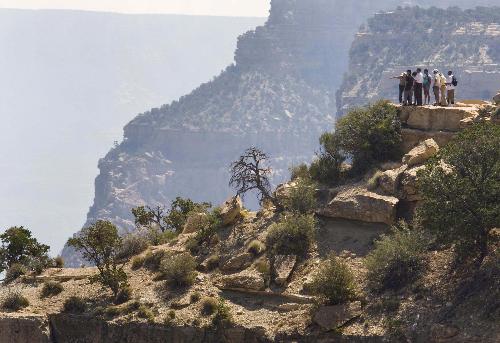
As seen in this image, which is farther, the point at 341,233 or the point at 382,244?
the point at 341,233

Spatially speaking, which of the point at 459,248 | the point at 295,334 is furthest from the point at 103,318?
the point at 459,248

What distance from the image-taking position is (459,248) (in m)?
31.9

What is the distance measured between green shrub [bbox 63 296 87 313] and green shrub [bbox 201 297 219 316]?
4.87 meters

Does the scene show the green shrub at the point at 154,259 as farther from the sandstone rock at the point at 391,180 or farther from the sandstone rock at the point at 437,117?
the sandstone rock at the point at 437,117

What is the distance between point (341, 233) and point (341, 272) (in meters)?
4.72

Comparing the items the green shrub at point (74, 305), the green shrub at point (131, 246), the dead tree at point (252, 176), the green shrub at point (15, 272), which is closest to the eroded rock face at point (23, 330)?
the green shrub at point (74, 305)

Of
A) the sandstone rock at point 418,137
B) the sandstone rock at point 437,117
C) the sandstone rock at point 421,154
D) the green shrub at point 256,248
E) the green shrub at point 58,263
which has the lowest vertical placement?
the green shrub at point 58,263

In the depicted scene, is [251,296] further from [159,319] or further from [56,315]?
[56,315]

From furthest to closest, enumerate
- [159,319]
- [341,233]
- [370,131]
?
[370,131], [341,233], [159,319]

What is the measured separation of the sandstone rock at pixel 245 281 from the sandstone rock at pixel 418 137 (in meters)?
9.07

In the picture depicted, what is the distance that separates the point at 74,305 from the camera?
36.5 metres

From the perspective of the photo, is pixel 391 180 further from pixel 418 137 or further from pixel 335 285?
pixel 335 285

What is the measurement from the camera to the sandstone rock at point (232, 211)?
4075 cm

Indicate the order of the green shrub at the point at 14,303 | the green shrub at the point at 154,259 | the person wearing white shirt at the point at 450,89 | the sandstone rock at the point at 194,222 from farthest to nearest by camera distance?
1. the person wearing white shirt at the point at 450,89
2. the sandstone rock at the point at 194,222
3. the green shrub at the point at 154,259
4. the green shrub at the point at 14,303
